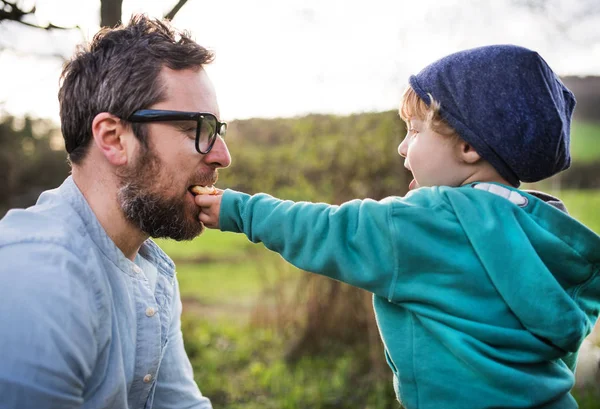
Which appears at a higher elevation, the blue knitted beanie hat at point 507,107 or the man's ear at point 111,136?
the blue knitted beanie hat at point 507,107

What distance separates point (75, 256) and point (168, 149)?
0.55 metres

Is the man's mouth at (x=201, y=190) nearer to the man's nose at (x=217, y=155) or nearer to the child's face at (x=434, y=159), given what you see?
the man's nose at (x=217, y=155)

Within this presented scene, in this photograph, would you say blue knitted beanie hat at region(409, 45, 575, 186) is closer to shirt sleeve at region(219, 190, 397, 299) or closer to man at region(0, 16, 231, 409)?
shirt sleeve at region(219, 190, 397, 299)

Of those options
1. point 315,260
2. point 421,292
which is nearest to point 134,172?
point 315,260

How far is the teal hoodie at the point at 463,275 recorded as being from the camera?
66.2 inches

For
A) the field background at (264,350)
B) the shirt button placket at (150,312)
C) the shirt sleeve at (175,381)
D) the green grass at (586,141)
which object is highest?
the shirt button placket at (150,312)

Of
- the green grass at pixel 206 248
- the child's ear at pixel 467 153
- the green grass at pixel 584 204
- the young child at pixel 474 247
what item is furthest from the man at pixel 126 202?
the green grass at pixel 206 248

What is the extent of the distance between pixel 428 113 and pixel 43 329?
1375mm

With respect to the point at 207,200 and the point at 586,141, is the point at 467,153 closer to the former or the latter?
the point at 207,200

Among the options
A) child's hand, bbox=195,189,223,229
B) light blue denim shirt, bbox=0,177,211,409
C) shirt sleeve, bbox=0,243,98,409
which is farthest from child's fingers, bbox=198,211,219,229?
shirt sleeve, bbox=0,243,98,409

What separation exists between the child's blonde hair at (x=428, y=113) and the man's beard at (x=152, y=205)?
0.86 metres

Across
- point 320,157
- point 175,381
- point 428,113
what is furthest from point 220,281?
point 428,113

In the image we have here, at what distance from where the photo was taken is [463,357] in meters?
1.67

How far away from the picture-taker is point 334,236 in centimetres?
173
